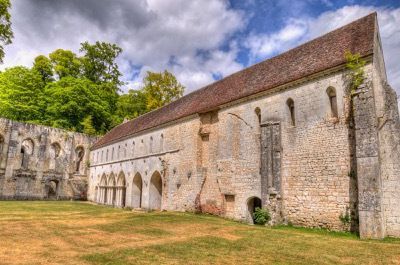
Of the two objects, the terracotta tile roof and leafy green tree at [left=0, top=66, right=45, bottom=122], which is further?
leafy green tree at [left=0, top=66, right=45, bottom=122]

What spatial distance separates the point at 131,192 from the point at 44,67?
2893 cm

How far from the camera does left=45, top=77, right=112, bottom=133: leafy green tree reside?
41406mm

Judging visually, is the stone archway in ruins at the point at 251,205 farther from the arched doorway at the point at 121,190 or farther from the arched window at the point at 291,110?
the arched doorway at the point at 121,190

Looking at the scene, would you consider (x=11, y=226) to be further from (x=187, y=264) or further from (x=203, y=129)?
(x=203, y=129)

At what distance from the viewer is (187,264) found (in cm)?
717

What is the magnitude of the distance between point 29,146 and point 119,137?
13.1 metres

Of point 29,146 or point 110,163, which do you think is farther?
point 29,146

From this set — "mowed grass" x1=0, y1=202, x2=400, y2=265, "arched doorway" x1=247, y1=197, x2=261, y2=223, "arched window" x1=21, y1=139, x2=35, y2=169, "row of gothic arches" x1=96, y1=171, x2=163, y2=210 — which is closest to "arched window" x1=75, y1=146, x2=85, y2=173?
→ "arched window" x1=21, y1=139, x2=35, y2=169

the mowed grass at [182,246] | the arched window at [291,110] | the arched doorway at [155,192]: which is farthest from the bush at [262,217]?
the arched doorway at [155,192]

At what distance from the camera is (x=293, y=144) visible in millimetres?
14195

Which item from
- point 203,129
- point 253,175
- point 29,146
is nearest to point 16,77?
point 29,146

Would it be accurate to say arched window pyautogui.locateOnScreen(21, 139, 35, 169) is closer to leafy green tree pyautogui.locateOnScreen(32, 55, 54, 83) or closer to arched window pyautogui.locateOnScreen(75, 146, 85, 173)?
arched window pyautogui.locateOnScreen(75, 146, 85, 173)

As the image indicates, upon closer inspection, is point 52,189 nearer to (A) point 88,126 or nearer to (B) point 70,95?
(A) point 88,126

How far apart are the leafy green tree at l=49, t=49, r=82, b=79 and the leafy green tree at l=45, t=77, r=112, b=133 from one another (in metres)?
3.13
